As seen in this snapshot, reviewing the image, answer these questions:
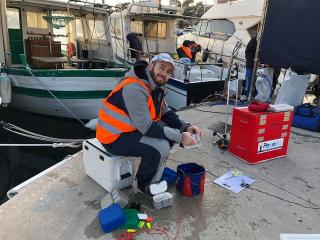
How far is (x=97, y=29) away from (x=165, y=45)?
298 centimetres

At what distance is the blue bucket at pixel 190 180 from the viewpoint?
2.71 metres

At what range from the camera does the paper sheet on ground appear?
9.75 ft

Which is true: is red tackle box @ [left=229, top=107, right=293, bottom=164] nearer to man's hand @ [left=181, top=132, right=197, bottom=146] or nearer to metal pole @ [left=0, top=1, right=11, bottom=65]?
man's hand @ [left=181, top=132, right=197, bottom=146]

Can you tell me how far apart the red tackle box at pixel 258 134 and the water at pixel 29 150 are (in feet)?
11.5

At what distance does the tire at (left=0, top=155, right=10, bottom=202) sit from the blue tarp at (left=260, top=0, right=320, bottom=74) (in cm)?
466

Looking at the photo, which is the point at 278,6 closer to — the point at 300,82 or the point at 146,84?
the point at 300,82

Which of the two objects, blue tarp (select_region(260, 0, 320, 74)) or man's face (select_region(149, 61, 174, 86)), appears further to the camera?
blue tarp (select_region(260, 0, 320, 74))

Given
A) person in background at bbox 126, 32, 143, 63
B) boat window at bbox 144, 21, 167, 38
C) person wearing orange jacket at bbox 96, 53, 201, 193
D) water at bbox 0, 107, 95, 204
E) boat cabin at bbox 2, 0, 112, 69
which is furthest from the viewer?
boat window at bbox 144, 21, 167, 38

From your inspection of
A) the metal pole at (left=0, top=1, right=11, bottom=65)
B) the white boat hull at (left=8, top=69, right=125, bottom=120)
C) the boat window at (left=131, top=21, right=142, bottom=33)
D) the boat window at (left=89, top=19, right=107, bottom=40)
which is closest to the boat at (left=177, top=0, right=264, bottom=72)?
the boat window at (left=131, top=21, right=142, bottom=33)

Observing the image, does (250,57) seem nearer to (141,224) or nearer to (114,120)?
Answer: (114,120)

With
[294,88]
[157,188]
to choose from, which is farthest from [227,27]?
[157,188]

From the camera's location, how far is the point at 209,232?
7.62ft

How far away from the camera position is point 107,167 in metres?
2.70

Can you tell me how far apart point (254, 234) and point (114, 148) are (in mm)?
1296
